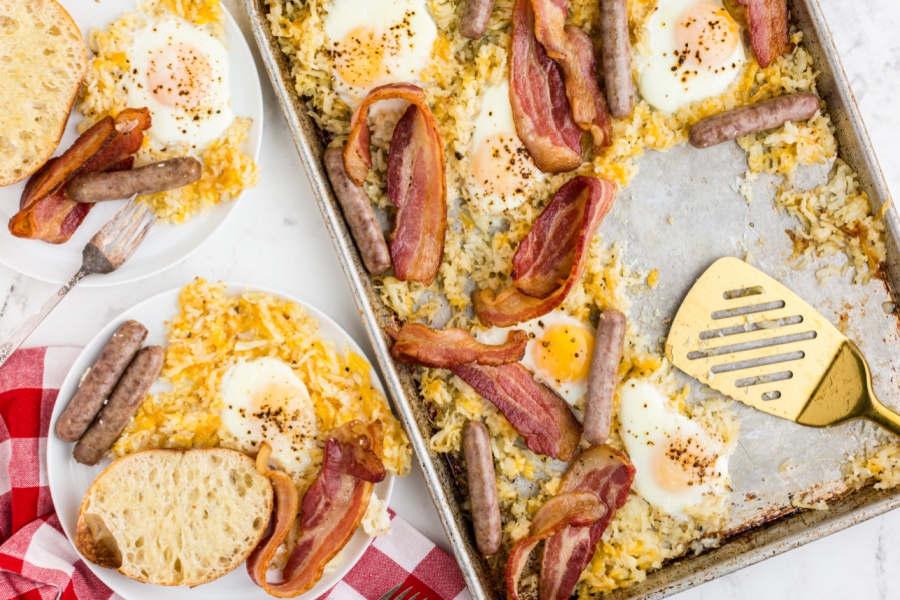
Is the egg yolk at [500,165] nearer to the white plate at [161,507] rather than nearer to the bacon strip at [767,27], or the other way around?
the white plate at [161,507]

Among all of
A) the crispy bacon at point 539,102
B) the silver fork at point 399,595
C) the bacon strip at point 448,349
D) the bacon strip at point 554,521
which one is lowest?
the silver fork at point 399,595

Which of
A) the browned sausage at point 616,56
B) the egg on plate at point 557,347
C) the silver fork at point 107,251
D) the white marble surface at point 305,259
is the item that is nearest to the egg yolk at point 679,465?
the egg on plate at point 557,347

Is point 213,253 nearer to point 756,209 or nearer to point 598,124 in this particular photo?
point 598,124

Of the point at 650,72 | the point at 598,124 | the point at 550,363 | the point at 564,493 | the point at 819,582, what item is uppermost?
the point at 650,72

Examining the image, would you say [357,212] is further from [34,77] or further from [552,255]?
[34,77]

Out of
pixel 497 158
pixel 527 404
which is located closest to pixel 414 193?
pixel 497 158

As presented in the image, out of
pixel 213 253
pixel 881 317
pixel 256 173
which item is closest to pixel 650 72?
pixel 881 317
